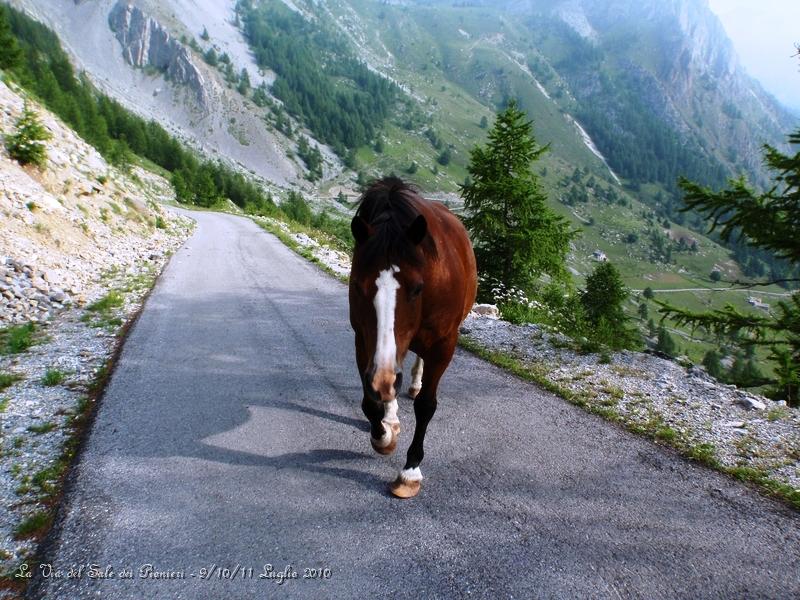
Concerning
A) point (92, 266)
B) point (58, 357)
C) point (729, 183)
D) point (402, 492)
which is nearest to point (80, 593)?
point (402, 492)

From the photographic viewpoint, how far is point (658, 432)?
510cm

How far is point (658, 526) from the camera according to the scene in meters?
3.61

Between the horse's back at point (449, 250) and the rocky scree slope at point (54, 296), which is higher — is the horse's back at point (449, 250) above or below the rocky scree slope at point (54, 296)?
above

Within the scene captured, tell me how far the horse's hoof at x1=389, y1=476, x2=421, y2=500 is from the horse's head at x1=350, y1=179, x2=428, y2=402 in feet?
4.29

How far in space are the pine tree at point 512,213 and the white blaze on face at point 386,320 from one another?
42.4 feet

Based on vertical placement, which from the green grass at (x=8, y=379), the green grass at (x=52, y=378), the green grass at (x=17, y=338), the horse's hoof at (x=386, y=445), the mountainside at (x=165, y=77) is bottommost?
the green grass at (x=17, y=338)

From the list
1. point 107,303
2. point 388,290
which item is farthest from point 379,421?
point 107,303

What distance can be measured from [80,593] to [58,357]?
507cm

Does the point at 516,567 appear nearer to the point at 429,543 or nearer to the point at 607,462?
the point at 429,543

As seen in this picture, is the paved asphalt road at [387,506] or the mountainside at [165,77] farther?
the mountainside at [165,77]

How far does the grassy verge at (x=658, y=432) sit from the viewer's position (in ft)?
13.4

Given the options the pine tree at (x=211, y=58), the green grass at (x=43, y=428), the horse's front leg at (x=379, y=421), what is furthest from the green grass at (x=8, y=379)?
the pine tree at (x=211, y=58)

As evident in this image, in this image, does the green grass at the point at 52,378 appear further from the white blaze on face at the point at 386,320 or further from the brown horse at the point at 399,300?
the white blaze on face at the point at 386,320

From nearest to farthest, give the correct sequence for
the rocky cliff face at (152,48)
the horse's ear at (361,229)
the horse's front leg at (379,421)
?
the horse's ear at (361,229), the horse's front leg at (379,421), the rocky cliff face at (152,48)
